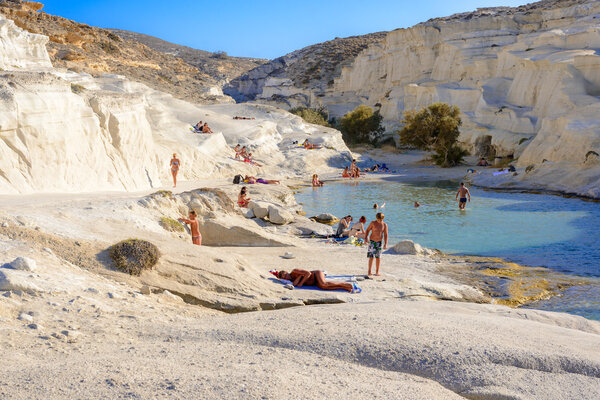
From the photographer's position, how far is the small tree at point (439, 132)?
38406 mm

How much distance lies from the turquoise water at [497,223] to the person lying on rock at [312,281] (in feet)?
12.2

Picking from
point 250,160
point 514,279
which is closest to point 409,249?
point 514,279

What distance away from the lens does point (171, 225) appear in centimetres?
1094

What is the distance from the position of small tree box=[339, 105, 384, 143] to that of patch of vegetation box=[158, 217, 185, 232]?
139ft

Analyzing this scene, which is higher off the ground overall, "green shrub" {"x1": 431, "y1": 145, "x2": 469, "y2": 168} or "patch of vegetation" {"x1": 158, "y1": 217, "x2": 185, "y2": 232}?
"green shrub" {"x1": 431, "y1": 145, "x2": 469, "y2": 168}

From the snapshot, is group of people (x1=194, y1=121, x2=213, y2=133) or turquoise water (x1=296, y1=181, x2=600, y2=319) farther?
group of people (x1=194, y1=121, x2=213, y2=133)

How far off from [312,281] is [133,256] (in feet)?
9.58

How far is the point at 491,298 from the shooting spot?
32.4ft

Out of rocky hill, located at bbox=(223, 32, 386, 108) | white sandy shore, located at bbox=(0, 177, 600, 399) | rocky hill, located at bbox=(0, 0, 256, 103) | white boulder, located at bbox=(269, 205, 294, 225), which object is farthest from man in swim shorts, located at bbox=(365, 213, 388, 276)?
rocky hill, located at bbox=(223, 32, 386, 108)

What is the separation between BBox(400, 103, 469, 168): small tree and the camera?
3841 centimetres

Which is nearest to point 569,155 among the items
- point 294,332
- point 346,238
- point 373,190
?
point 373,190

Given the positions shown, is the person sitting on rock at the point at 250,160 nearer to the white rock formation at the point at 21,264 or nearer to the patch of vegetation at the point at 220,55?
the white rock formation at the point at 21,264

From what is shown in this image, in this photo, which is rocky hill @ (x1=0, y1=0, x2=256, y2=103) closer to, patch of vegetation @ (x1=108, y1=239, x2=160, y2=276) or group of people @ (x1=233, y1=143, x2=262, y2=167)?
group of people @ (x1=233, y1=143, x2=262, y2=167)

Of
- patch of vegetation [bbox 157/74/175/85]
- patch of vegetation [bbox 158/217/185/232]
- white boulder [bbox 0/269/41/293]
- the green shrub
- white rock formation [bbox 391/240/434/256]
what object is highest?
patch of vegetation [bbox 157/74/175/85]
